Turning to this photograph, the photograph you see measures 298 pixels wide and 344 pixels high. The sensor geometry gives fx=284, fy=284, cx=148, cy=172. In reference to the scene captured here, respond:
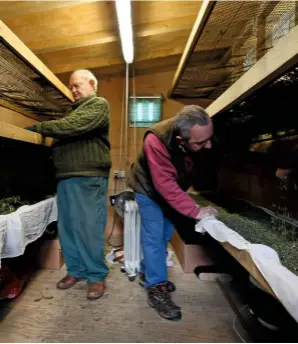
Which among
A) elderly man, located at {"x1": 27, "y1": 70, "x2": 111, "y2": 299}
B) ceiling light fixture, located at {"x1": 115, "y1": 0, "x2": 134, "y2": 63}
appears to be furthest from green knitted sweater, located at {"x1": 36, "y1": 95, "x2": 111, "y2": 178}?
ceiling light fixture, located at {"x1": 115, "y1": 0, "x2": 134, "y2": 63}

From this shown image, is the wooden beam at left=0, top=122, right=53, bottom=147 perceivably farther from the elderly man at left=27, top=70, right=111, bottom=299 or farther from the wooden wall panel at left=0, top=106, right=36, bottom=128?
the wooden wall panel at left=0, top=106, right=36, bottom=128

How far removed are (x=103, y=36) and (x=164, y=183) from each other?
1603 millimetres

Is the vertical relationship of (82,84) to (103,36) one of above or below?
below

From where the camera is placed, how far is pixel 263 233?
4.42 ft

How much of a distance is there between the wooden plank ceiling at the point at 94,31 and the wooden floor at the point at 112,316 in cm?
183

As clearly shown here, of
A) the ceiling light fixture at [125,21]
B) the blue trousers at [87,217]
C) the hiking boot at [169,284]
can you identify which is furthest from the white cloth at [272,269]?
the ceiling light fixture at [125,21]

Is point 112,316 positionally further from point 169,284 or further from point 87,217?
point 87,217

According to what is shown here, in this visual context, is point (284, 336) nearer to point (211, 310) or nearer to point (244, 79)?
point (211, 310)

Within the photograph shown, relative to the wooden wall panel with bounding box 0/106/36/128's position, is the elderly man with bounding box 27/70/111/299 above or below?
below

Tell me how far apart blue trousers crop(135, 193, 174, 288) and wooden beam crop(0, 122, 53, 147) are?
2.46ft

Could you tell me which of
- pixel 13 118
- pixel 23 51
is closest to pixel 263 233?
pixel 23 51

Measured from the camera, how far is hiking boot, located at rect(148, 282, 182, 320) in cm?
154

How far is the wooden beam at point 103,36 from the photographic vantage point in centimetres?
235

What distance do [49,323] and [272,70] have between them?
1.59 metres
